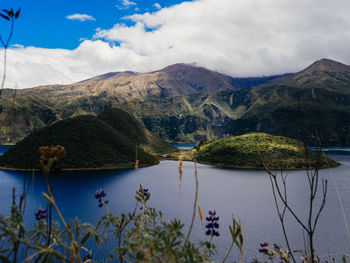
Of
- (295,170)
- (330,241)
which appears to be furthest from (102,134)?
(330,241)

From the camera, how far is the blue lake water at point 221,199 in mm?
43250

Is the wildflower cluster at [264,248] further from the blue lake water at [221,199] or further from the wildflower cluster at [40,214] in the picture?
the blue lake water at [221,199]

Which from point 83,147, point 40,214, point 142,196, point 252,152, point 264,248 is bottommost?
point 252,152

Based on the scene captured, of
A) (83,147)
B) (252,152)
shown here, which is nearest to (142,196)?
(252,152)

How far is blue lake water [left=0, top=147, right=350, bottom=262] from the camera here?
1703 inches

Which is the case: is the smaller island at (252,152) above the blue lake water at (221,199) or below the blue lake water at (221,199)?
above

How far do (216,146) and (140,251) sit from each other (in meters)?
150

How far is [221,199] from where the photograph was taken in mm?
70625

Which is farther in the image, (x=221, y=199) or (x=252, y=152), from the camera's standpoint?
(x=252, y=152)

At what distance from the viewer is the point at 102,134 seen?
490 feet

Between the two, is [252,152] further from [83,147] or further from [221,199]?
[83,147]

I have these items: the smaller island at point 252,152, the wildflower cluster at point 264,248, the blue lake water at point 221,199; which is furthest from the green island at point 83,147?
the wildflower cluster at point 264,248

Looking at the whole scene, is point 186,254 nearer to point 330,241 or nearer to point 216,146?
point 330,241

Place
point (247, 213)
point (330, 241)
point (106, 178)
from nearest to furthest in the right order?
point (330, 241)
point (247, 213)
point (106, 178)
